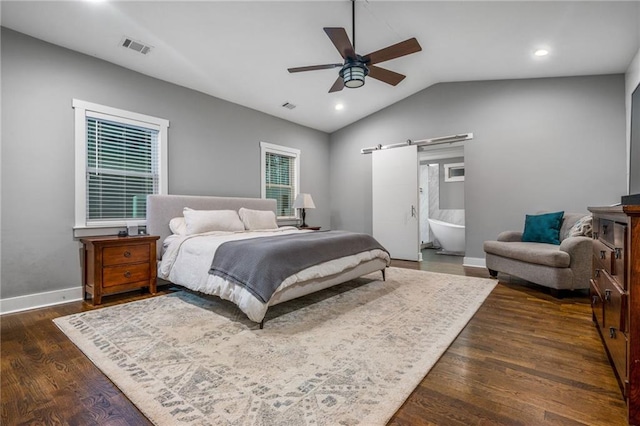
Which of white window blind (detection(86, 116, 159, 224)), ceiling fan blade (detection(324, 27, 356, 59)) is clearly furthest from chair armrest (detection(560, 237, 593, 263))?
white window blind (detection(86, 116, 159, 224))

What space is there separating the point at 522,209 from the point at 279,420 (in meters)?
4.83

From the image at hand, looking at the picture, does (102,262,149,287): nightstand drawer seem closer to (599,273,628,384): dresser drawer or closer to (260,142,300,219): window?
(260,142,300,219): window

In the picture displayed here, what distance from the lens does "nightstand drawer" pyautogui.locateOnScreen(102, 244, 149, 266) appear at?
10.4 feet

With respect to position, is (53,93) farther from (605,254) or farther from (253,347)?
(605,254)

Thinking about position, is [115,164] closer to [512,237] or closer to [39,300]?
[39,300]

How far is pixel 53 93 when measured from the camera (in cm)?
317

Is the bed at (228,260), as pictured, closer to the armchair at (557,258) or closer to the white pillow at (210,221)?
the white pillow at (210,221)

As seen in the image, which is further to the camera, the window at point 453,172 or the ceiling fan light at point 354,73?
the window at point 453,172

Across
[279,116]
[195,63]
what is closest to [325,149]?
[279,116]

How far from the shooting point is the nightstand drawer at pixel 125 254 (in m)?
3.17

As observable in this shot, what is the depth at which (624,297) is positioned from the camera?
1.41 metres

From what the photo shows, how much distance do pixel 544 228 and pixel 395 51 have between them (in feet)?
10.4

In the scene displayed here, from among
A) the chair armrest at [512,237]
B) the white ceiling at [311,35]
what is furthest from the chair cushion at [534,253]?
the white ceiling at [311,35]

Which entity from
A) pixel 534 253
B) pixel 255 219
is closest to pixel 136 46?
pixel 255 219
